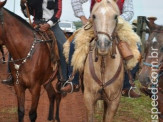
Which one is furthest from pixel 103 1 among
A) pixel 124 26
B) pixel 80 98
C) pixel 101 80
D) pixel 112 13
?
pixel 80 98

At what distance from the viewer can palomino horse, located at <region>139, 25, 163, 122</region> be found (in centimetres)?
519

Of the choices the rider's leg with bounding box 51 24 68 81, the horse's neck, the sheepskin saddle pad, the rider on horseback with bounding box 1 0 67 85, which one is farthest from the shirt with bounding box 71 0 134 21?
the rider's leg with bounding box 51 24 68 81

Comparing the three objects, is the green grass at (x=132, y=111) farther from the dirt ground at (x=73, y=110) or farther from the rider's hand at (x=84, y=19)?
the rider's hand at (x=84, y=19)

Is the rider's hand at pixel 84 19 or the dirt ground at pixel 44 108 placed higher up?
the rider's hand at pixel 84 19

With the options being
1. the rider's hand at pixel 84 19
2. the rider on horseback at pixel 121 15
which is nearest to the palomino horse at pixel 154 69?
the rider on horseback at pixel 121 15

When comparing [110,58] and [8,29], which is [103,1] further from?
[8,29]

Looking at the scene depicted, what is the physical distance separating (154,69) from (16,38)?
8.85 feet

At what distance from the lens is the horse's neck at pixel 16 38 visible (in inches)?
242

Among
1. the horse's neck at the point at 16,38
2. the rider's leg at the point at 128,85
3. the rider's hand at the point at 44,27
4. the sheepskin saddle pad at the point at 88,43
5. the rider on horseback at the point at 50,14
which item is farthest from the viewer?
the rider on horseback at the point at 50,14

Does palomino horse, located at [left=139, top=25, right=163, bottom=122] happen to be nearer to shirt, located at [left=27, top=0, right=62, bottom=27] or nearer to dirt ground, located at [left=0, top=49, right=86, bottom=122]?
shirt, located at [left=27, top=0, right=62, bottom=27]

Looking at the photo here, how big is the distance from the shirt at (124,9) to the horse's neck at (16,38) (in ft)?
3.93

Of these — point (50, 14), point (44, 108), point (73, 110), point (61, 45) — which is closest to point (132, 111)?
point (73, 110)

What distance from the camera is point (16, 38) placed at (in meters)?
6.25

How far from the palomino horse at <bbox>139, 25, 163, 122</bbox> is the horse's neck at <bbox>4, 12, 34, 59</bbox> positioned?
2.36m
